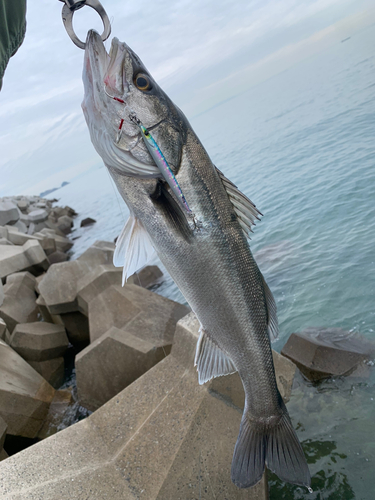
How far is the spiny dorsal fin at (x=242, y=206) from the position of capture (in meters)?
2.50

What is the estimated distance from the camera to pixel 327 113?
26469 mm

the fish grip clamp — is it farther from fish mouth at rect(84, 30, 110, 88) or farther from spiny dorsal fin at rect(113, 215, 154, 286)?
spiny dorsal fin at rect(113, 215, 154, 286)

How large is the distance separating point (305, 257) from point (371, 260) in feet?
6.00

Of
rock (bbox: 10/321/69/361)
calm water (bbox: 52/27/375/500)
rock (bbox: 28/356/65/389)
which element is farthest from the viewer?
rock (bbox: 28/356/65/389)

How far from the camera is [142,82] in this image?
7.72ft

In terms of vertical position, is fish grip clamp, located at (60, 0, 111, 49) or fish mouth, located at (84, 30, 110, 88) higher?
fish grip clamp, located at (60, 0, 111, 49)

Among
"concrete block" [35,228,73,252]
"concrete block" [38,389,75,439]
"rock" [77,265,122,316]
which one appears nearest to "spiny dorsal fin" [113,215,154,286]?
"concrete block" [38,389,75,439]

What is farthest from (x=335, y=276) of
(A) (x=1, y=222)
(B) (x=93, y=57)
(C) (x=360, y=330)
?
(A) (x=1, y=222)

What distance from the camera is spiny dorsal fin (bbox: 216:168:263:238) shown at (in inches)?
98.3

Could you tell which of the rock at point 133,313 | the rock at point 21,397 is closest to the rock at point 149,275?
the rock at point 133,313

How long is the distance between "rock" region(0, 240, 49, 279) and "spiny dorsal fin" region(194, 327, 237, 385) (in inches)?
392

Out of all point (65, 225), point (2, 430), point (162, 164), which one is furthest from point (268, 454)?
point (65, 225)

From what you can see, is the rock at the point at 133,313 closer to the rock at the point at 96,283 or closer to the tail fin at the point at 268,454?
the rock at the point at 96,283

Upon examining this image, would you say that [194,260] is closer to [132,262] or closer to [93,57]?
[132,262]
